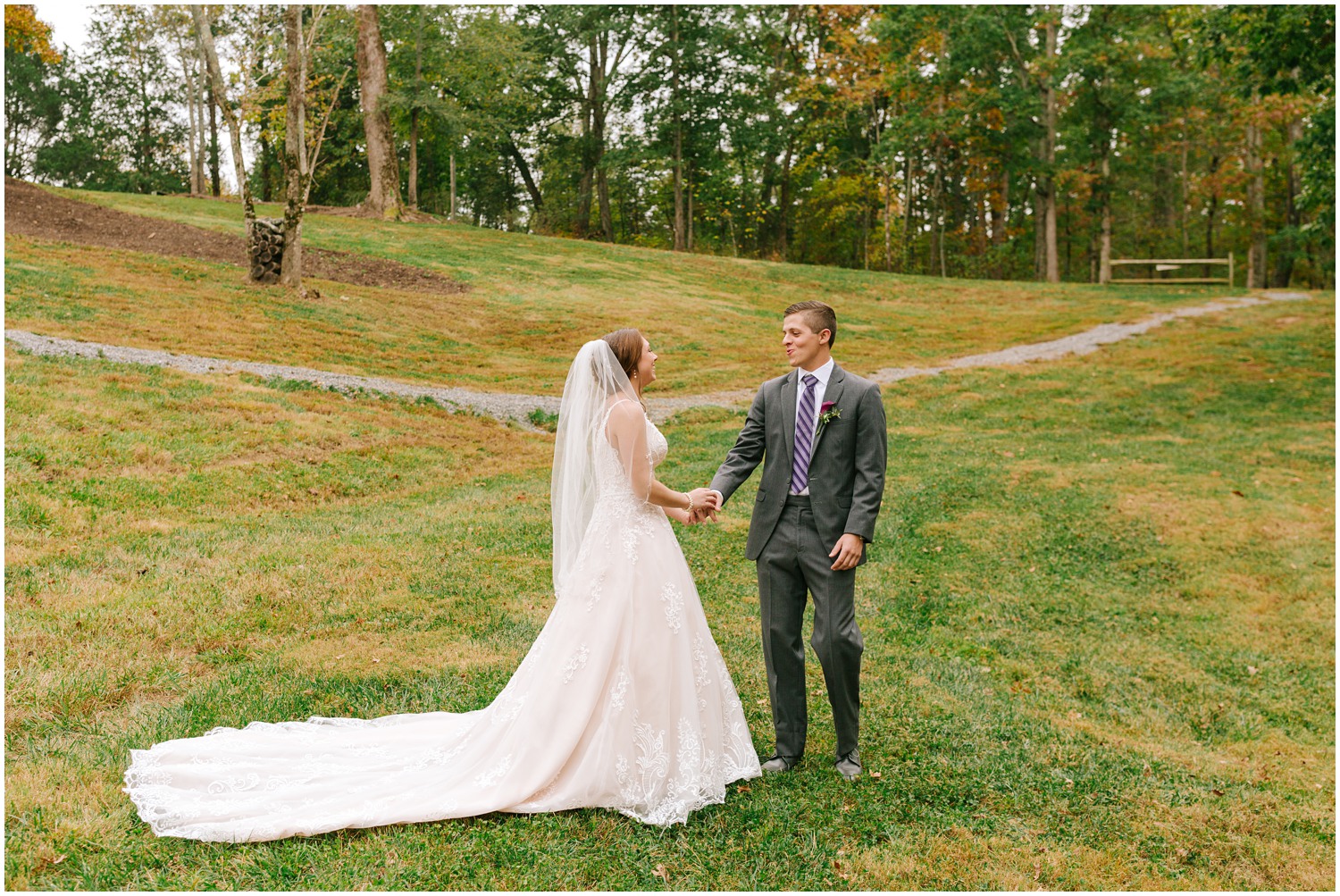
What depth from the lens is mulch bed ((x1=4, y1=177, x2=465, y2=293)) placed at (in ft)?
78.3

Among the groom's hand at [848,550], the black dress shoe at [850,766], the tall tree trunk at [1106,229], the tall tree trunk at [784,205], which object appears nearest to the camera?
the groom's hand at [848,550]

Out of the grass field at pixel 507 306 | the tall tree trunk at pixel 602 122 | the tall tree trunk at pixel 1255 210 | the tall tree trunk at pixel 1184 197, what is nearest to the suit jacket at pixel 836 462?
the grass field at pixel 507 306

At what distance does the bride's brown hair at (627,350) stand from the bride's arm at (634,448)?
0.78 feet

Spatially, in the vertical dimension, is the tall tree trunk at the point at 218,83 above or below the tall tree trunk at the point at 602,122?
below

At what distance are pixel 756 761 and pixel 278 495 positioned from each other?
7753 millimetres

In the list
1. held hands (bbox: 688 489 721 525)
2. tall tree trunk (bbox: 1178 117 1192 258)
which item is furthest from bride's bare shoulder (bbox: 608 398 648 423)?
tall tree trunk (bbox: 1178 117 1192 258)

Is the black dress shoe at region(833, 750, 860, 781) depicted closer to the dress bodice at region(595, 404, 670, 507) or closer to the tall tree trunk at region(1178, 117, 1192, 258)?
the dress bodice at region(595, 404, 670, 507)

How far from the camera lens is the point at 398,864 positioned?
3.94 metres

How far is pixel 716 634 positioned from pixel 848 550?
3073 mm

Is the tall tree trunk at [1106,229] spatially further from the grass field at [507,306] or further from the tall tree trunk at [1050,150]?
the grass field at [507,306]

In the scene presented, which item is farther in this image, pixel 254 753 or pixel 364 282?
pixel 364 282

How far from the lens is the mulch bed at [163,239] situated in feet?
78.3

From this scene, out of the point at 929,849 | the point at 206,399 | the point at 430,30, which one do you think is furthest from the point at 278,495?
the point at 430,30

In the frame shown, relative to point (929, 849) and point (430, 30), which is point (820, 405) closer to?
point (929, 849)
